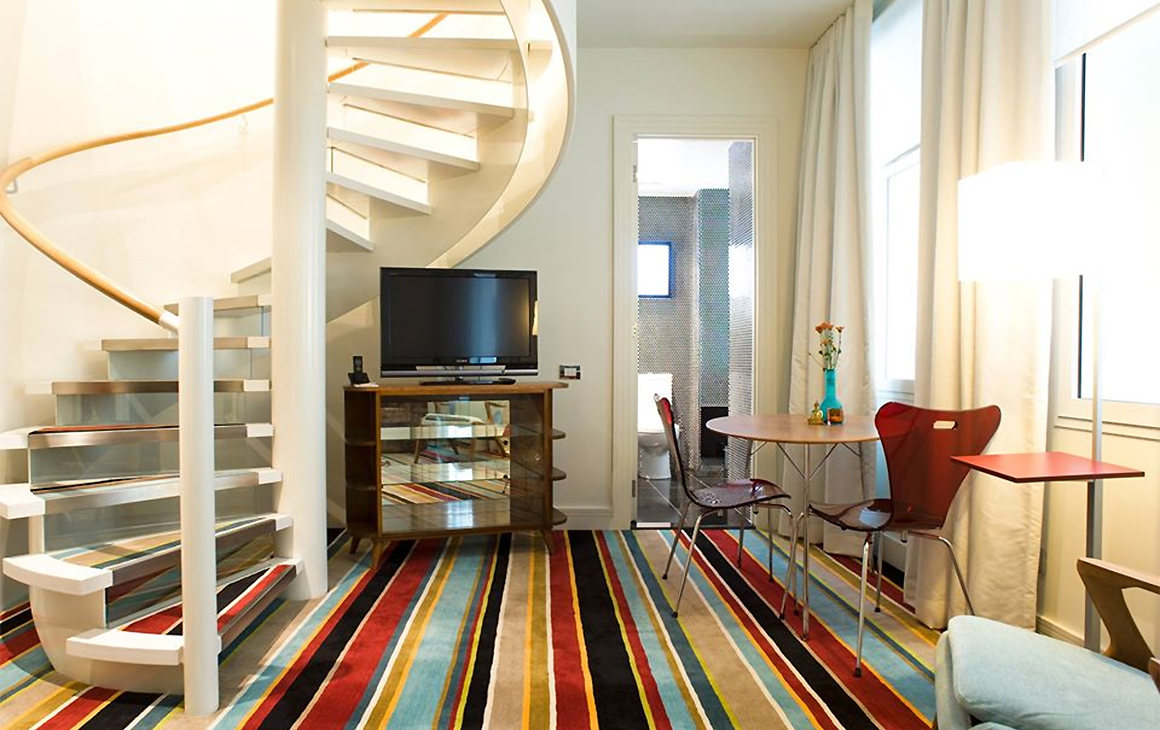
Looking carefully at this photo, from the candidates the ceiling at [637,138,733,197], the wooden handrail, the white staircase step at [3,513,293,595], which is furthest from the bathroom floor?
the wooden handrail

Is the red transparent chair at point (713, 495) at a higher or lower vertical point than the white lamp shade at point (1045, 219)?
lower

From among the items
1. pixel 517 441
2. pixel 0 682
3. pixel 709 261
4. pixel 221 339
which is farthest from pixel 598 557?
pixel 709 261

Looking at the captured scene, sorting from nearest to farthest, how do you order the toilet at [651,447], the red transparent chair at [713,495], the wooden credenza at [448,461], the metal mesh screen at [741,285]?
the red transparent chair at [713,495], the wooden credenza at [448,461], the metal mesh screen at [741,285], the toilet at [651,447]

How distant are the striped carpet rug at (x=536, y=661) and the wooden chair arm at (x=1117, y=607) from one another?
0.60 meters

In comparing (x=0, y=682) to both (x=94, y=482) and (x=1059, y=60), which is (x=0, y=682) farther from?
(x=1059, y=60)

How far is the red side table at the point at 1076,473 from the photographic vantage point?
173cm

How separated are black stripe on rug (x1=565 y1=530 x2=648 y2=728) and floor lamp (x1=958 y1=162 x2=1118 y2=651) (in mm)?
1237

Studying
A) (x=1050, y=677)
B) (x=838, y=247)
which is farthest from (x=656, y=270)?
(x=1050, y=677)

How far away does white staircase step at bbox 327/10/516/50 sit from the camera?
2.92 metres

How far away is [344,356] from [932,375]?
313 cm

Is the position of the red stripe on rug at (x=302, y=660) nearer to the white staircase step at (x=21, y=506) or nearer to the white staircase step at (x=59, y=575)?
the white staircase step at (x=59, y=575)

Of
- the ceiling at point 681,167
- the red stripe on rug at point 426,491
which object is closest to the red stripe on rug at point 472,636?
the red stripe on rug at point 426,491

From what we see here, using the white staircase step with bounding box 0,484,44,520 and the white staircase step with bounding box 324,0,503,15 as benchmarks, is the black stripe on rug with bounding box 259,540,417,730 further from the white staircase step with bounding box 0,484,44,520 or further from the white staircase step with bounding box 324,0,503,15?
the white staircase step with bounding box 324,0,503,15

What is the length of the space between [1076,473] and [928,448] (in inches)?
22.6
